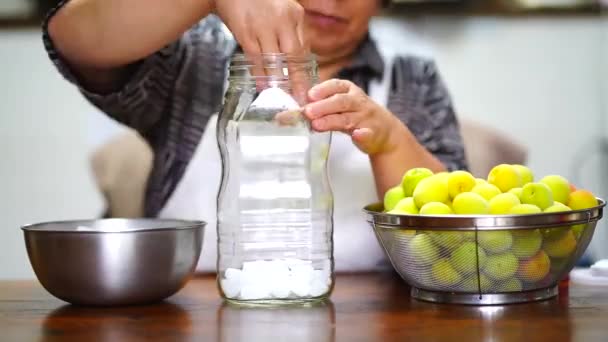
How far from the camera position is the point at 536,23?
2.46 metres

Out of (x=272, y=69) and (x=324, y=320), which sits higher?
(x=272, y=69)

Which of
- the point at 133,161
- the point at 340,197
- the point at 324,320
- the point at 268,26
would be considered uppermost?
the point at 268,26

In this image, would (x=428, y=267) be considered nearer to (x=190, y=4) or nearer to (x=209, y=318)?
(x=209, y=318)

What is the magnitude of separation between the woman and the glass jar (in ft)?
0.26

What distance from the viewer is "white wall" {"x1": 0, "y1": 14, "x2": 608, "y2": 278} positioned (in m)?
2.41

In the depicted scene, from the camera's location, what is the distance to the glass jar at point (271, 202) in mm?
909

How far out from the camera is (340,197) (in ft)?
5.07

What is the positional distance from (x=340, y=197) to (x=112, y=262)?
2.35 ft

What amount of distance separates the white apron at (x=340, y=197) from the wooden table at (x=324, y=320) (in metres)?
0.51

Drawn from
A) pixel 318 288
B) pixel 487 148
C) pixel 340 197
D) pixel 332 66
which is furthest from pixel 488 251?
pixel 487 148

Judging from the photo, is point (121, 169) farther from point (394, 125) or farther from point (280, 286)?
point (280, 286)

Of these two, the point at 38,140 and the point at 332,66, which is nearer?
the point at 332,66

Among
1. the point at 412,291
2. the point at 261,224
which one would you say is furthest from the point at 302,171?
the point at 412,291

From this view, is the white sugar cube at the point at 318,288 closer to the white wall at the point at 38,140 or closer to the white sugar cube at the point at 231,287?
the white sugar cube at the point at 231,287
